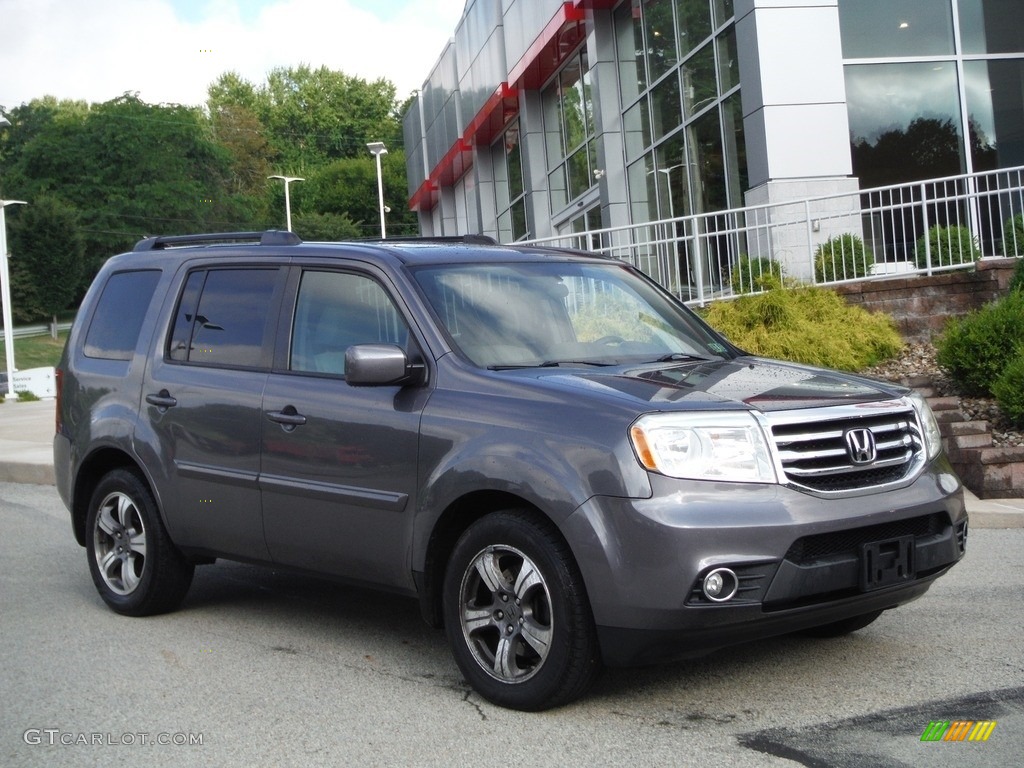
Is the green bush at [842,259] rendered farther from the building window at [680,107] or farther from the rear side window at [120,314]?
the rear side window at [120,314]

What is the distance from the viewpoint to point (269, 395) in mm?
5801

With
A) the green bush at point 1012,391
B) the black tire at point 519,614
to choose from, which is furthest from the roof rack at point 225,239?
the green bush at point 1012,391

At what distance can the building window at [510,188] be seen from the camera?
33.8 metres

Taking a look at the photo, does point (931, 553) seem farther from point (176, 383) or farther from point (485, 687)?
point (176, 383)

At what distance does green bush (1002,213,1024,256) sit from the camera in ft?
43.2

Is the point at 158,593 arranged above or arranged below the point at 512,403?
below

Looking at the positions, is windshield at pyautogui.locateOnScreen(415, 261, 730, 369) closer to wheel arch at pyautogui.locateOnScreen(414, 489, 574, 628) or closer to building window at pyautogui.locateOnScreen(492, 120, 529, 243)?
wheel arch at pyautogui.locateOnScreen(414, 489, 574, 628)

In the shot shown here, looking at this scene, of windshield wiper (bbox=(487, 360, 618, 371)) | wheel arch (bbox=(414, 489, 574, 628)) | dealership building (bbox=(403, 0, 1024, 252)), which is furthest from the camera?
dealership building (bbox=(403, 0, 1024, 252))

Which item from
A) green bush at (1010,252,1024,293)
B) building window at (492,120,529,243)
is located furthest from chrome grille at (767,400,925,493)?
building window at (492,120,529,243)

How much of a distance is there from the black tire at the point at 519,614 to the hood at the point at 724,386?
57cm

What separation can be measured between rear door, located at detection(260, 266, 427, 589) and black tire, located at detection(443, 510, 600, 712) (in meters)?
0.35

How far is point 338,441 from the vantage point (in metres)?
5.42

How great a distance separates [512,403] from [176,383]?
2260 mm

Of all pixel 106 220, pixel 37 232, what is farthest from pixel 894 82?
pixel 106 220
